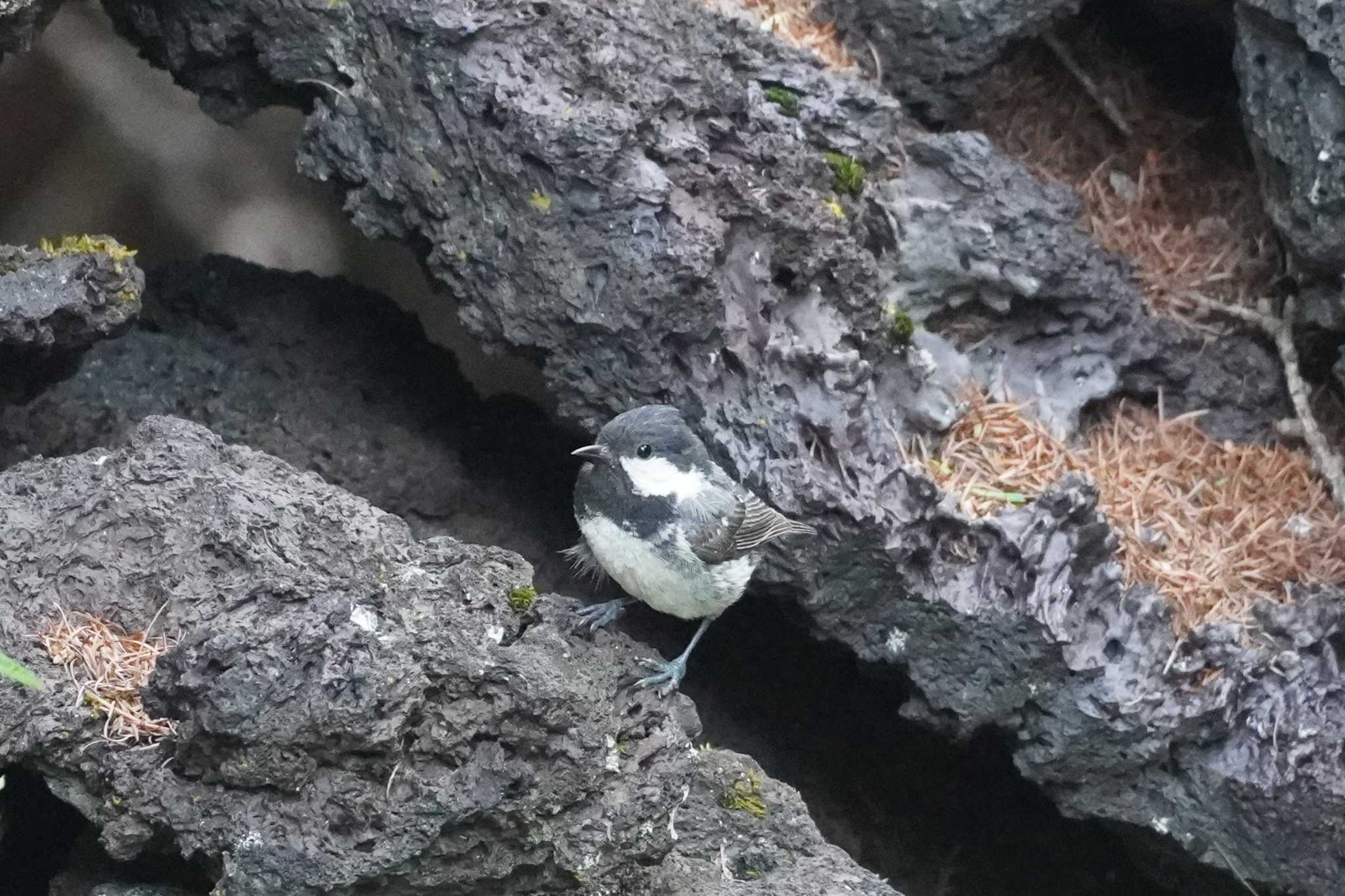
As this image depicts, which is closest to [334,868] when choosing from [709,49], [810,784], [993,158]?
[810,784]

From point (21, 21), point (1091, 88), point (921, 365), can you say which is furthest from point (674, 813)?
point (1091, 88)

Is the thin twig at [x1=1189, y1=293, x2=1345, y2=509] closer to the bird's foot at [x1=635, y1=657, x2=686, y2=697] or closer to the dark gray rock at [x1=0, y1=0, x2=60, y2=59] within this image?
the bird's foot at [x1=635, y1=657, x2=686, y2=697]

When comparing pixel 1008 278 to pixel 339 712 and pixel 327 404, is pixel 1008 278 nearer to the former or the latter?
pixel 327 404

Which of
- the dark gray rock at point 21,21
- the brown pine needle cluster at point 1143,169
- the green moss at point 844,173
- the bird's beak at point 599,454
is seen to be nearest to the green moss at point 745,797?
the bird's beak at point 599,454

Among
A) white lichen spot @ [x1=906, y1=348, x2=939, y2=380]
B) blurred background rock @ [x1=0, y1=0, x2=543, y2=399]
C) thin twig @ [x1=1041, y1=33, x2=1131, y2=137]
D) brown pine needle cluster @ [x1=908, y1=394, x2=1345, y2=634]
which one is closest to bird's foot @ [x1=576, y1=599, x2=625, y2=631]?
brown pine needle cluster @ [x1=908, y1=394, x2=1345, y2=634]

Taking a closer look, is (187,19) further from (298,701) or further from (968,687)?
(968,687)
